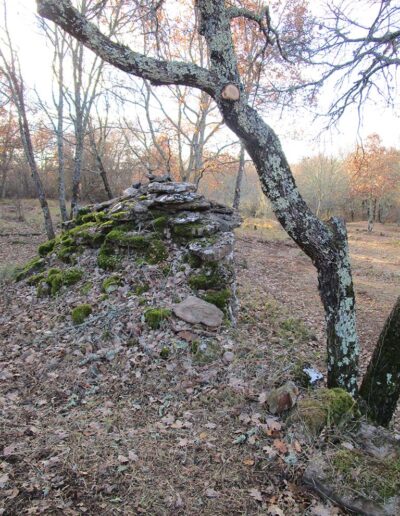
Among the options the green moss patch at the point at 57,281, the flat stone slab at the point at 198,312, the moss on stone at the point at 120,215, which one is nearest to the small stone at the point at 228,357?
the flat stone slab at the point at 198,312

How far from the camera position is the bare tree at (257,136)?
10.2 ft

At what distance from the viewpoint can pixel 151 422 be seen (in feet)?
11.5

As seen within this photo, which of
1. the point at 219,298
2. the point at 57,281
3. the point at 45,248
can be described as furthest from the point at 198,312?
the point at 45,248

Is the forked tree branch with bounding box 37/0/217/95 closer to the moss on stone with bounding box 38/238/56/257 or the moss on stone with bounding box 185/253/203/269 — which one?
the moss on stone with bounding box 185/253/203/269

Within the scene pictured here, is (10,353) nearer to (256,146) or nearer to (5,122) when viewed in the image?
(256,146)

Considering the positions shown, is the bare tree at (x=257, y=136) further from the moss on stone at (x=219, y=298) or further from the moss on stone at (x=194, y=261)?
the moss on stone at (x=194, y=261)

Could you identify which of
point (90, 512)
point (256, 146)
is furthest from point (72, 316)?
point (256, 146)

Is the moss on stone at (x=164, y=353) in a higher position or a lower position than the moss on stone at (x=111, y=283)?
lower

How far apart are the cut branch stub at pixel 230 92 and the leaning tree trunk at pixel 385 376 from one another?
2.63 metres

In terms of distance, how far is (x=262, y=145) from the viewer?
3.47 metres

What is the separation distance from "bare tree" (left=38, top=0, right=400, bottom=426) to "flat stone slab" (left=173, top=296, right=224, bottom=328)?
1627mm

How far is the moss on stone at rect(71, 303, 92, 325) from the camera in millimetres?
5124

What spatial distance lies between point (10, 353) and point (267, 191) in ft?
12.5

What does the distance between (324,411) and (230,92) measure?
120 inches
